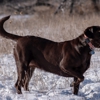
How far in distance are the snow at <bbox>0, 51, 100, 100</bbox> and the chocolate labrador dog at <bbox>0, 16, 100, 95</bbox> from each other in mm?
174

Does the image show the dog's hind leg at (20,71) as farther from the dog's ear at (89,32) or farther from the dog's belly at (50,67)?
the dog's ear at (89,32)

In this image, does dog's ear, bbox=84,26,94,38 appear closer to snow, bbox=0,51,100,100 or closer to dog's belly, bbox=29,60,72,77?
dog's belly, bbox=29,60,72,77

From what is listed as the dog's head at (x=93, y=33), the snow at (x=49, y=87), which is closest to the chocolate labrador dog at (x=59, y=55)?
the dog's head at (x=93, y=33)

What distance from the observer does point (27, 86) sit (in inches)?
207

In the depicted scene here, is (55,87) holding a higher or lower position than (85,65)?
lower

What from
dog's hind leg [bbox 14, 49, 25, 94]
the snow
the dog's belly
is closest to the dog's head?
the dog's belly

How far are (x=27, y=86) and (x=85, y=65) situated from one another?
3.48 ft

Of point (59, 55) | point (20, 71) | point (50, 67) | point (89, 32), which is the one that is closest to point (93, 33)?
point (89, 32)

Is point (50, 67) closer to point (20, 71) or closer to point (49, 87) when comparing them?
point (20, 71)

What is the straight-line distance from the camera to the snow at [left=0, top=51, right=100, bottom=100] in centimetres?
473

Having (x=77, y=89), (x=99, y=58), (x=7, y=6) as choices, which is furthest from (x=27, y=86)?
(x=7, y=6)

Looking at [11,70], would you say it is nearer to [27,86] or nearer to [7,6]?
[27,86]

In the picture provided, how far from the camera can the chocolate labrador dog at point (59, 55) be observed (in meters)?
4.61

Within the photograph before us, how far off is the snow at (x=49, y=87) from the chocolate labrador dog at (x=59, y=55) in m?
0.17
